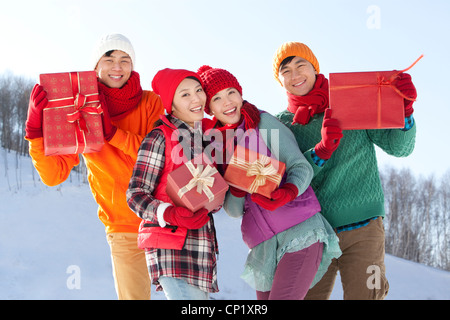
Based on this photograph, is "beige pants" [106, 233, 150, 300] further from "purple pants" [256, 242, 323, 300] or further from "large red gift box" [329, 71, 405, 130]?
"large red gift box" [329, 71, 405, 130]

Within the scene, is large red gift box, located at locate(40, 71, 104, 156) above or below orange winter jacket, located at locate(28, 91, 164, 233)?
above

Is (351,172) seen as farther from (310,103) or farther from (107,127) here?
(107,127)

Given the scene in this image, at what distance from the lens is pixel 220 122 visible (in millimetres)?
2922

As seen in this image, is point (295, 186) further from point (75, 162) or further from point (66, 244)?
point (66, 244)

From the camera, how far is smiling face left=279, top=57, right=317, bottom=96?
314cm

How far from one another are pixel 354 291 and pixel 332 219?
0.41m

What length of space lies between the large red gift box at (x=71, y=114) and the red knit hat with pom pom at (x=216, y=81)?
63 cm

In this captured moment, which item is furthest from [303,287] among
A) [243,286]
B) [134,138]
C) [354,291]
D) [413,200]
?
[413,200]

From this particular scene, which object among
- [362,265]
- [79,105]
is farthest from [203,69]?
[362,265]

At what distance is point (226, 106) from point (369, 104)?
0.78 metres

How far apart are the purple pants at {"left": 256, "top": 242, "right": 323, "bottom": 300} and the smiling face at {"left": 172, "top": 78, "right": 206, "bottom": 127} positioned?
2.84 ft

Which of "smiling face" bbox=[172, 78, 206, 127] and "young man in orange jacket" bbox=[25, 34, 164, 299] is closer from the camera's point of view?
"smiling face" bbox=[172, 78, 206, 127]

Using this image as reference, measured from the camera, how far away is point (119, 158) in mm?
3197

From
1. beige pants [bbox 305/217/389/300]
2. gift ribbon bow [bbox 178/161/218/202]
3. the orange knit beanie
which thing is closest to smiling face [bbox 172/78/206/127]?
gift ribbon bow [bbox 178/161/218/202]
